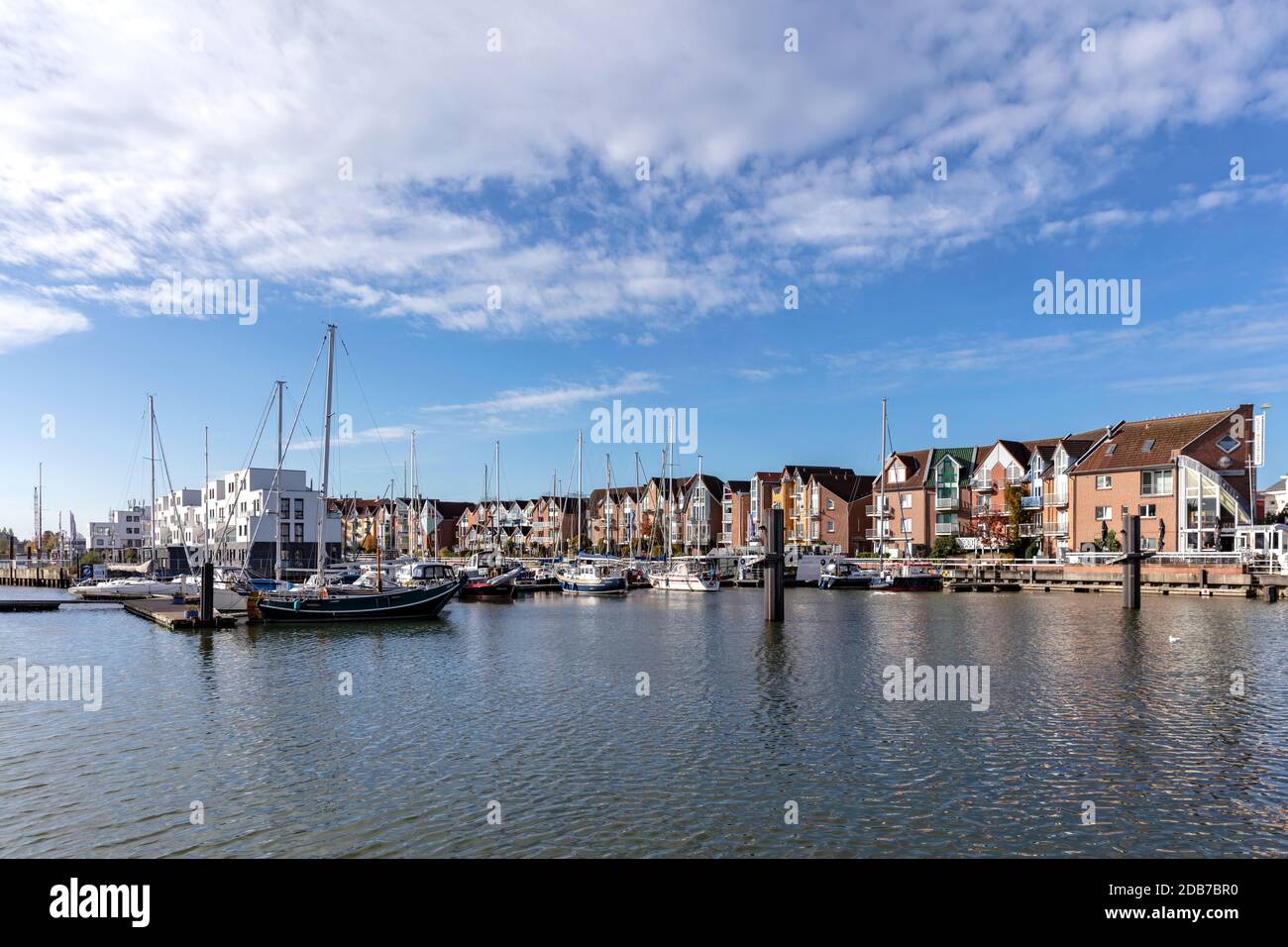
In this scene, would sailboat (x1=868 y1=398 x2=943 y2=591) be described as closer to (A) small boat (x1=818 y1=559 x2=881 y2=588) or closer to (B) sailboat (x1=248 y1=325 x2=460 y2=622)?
(A) small boat (x1=818 y1=559 x2=881 y2=588)

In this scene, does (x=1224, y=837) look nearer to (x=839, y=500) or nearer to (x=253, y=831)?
(x=253, y=831)

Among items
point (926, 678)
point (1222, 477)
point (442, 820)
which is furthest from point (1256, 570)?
point (442, 820)

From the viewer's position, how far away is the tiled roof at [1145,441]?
78500 millimetres

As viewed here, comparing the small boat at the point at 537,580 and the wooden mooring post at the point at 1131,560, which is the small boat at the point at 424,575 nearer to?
the small boat at the point at 537,580

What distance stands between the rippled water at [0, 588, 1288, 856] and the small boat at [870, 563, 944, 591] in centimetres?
4041

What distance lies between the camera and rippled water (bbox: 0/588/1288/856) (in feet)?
49.0

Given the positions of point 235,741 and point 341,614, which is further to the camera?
point 341,614

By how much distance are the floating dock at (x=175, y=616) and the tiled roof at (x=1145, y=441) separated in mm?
77967
